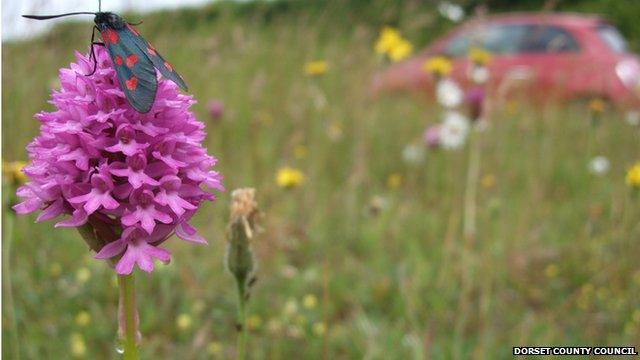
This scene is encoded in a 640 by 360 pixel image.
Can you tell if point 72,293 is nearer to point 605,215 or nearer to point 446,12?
point 446,12

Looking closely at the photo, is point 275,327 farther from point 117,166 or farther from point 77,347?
point 117,166

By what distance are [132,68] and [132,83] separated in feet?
0.11

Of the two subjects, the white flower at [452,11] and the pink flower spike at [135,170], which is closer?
the pink flower spike at [135,170]

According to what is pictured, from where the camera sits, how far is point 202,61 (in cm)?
506

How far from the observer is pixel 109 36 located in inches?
39.6

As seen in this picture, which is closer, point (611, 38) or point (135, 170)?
point (135, 170)

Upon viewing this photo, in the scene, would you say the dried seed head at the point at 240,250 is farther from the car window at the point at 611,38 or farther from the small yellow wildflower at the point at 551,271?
the car window at the point at 611,38

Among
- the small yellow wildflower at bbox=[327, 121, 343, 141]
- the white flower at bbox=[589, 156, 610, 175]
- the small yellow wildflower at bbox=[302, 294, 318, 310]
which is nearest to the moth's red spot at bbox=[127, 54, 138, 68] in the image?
the small yellow wildflower at bbox=[302, 294, 318, 310]

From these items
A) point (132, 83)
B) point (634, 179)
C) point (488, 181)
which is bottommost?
point (488, 181)

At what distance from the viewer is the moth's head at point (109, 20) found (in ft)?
3.39

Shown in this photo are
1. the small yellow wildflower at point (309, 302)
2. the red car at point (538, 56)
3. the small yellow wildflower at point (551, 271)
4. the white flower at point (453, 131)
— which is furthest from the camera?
the red car at point (538, 56)

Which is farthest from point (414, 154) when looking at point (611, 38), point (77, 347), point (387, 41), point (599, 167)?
point (611, 38)

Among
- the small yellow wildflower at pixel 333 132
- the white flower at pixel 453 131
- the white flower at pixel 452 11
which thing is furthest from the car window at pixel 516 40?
the white flower at pixel 452 11

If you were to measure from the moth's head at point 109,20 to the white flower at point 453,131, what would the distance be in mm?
3155
